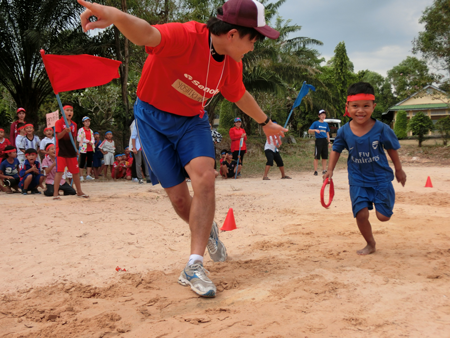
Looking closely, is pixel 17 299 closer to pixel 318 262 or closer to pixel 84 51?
pixel 318 262

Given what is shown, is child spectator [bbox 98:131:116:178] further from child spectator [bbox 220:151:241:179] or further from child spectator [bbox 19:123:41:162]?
child spectator [bbox 220:151:241:179]

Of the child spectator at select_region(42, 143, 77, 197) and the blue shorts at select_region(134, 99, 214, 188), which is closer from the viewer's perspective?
the blue shorts at select_region(134, 99, 214, 188)

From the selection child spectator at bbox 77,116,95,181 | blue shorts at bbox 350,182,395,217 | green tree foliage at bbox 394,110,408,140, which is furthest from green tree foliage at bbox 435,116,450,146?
blue shorts at bbox 350,182,395,217

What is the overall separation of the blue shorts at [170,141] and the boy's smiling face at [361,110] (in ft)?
5.52

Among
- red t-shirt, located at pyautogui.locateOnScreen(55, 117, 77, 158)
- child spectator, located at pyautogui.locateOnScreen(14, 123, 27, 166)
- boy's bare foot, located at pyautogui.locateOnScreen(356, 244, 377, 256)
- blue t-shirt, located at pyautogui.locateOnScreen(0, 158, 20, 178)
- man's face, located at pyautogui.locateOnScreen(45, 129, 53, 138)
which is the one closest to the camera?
boy's bare foot, located at pyautogui.locateOnScreen(356, 244, 377, 256)

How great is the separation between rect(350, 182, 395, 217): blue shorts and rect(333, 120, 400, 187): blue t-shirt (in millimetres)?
55

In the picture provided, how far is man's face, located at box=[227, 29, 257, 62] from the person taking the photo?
264cm

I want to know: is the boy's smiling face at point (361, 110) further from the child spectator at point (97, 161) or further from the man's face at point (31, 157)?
the child spectator at point (97, 161)

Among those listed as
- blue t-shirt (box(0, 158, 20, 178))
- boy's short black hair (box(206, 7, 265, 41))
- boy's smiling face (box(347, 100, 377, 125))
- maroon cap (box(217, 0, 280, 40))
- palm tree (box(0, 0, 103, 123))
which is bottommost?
blue t-shirt (box(0, 158, 20, 178))

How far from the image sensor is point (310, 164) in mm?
16328

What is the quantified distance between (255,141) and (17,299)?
17.8 metres

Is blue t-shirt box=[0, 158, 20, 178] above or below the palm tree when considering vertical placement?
below

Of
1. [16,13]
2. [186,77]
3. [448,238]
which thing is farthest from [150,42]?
[16,13]

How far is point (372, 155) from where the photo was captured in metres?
3.79
